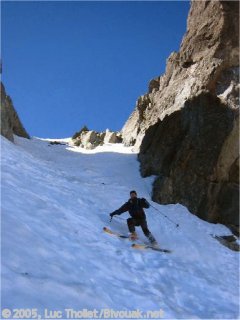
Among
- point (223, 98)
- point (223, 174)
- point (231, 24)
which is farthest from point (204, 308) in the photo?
point (231, 24)

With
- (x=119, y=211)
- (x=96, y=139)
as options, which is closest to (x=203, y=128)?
(x=119, y=211)

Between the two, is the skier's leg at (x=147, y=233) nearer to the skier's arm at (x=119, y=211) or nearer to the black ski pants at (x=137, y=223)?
the black ski pants at (x=137, y=223)

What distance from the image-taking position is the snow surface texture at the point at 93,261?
7.09 metres

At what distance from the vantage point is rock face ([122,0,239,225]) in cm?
2562

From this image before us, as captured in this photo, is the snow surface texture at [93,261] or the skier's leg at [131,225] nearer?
the snow surface texture at [93,261]

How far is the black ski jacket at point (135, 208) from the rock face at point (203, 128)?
370 inches

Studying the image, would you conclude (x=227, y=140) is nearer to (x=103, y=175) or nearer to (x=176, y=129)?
(x=176, y=129)

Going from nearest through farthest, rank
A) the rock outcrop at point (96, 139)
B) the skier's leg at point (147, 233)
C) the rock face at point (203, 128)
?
the skier's leg at point (147, 233) → the rock face at point (203, 128) → the rock outcrop at point (96, 139)

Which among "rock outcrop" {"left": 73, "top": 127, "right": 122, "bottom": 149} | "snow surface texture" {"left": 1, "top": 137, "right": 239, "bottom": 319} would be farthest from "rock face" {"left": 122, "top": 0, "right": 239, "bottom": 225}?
"rock outcrop" {"left": 73, "top": 127, "right": 122, "bottom": 149}

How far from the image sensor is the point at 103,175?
95.7 feet

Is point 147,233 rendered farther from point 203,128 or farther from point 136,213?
point 203,128

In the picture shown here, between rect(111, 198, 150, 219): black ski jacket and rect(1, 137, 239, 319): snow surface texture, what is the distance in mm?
A: 736

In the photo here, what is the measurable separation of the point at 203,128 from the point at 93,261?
61.0 ft

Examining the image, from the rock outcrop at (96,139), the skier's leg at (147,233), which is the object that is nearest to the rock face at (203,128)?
the skier's leg at (147,233)
